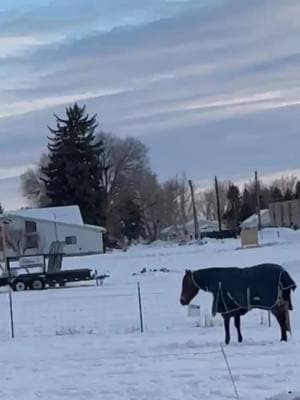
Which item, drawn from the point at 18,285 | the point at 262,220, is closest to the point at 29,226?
the point at 18,285

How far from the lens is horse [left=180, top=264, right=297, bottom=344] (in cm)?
1814

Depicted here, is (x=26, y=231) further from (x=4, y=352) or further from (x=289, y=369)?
(x=289, y=369)

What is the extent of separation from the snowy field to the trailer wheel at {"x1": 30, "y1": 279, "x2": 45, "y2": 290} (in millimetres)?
14696

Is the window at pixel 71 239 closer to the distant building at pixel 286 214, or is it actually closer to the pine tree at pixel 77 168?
the pine tree at pixel 77 168

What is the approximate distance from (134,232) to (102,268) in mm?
58852

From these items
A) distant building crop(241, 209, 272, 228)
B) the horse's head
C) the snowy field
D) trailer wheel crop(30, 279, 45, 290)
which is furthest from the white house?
the horse's head

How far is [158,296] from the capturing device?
34281mm

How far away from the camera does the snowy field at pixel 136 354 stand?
12.7 meters

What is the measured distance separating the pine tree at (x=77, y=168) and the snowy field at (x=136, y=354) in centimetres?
6565

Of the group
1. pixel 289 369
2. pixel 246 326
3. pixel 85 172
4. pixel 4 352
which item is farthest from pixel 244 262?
pixel 85 172

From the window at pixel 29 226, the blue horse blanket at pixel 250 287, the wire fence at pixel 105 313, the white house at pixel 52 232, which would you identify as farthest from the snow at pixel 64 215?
the blue horse blanket at pixel 250 287

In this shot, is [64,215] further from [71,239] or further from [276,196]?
[276,196]

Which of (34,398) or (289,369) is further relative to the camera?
(289,369)

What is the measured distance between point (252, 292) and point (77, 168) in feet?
269
